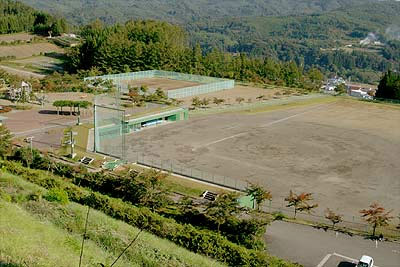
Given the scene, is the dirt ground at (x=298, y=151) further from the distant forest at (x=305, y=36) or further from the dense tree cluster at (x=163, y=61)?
the distant forest at (x=305, y=36)

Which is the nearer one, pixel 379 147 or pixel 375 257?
pixel 375 257

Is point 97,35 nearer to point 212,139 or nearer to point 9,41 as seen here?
point 9,41

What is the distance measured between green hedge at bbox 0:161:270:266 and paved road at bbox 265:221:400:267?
7.63 feet

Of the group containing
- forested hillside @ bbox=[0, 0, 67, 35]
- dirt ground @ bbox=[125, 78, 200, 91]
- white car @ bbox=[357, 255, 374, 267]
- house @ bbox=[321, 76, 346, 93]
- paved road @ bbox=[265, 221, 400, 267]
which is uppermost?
forested hillside @ bbox=[0, 0, 67, 35]

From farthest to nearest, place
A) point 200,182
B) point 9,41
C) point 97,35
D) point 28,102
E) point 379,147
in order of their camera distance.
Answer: point 9,41 < point 97,35 < point 28,102 < point 379,147 < point 200,182

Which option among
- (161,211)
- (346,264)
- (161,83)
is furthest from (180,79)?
(346,264)

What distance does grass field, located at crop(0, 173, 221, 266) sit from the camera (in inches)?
373

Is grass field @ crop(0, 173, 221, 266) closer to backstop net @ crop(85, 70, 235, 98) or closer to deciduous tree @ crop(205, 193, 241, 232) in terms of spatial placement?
deciduous tree @ crop(205, 193, 241, 232)

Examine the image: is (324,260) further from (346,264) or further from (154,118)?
(154,118)

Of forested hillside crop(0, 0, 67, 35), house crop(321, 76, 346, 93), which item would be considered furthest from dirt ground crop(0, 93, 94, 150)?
forested hillside crop(0, 0, 67, 35)

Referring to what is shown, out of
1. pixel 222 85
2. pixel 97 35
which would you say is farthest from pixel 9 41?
pixel 222 85

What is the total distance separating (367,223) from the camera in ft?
53.9

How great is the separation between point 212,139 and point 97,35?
2901 centimetres

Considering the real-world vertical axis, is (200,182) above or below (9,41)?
below
